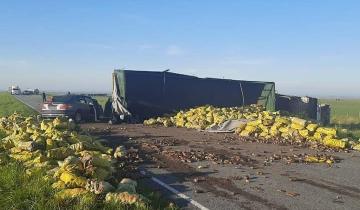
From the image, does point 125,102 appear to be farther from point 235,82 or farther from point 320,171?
point 320,171

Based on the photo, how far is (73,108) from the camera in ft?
83.8

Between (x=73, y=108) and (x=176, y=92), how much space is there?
17.8ft

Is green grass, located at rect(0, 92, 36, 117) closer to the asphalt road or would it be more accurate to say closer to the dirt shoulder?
the dirt shoulder

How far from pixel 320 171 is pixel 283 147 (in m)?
4.37

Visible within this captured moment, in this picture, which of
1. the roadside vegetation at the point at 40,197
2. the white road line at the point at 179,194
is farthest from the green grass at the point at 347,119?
the roadside vegetation at the point at 40,197

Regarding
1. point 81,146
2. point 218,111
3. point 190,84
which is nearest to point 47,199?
point 81,146

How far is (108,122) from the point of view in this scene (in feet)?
84.6

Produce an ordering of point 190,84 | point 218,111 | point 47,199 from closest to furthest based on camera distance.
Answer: point 47,199 < point 218,111 < point 190,84

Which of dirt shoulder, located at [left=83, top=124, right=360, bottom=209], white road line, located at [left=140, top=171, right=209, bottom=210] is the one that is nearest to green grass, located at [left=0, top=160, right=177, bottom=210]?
white road line, located at [left=140, top=171, right=209, bottom=210]

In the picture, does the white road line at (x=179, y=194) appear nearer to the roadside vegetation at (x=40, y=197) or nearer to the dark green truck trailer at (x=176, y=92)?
the roadside vegetation at (x=40, y=197)

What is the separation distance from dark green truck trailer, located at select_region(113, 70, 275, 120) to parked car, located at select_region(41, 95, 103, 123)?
1741mm

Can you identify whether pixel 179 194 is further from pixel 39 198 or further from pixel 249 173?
pixel 249 173

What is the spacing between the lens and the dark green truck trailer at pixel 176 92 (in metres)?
25.6

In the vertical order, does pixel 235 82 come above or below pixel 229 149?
above
